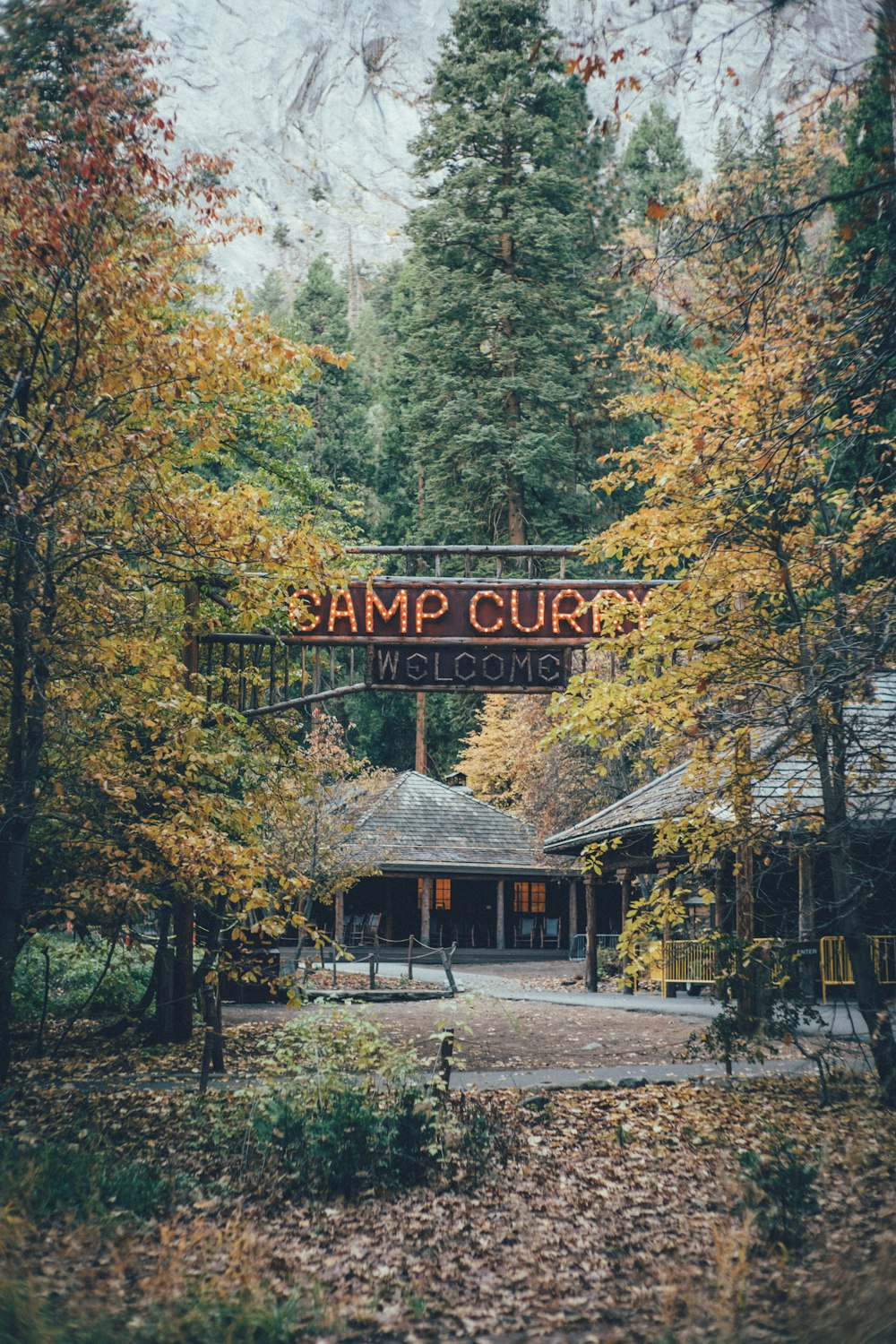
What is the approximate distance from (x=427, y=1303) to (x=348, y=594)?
29.9 feet

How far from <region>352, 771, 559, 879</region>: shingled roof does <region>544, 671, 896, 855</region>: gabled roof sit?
9245 mm

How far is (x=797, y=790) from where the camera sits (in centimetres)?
1127

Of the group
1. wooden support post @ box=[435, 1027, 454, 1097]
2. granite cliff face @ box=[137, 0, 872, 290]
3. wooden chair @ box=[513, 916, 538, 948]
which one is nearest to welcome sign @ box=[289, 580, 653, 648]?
wooden support post @ box=[435, 1027, 454, 1097]

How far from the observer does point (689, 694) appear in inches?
415

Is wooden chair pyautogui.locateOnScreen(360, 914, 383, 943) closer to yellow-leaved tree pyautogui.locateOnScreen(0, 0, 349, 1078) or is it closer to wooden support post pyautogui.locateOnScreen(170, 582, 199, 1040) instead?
wooden support post pyautogui.locateOnScreen(170, 582, 199, 1040)

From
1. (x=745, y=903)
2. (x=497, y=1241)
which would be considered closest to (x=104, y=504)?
(x=497, y=1241)

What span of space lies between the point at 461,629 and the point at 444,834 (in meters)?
23.9

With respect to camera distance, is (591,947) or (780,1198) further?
(591,947)

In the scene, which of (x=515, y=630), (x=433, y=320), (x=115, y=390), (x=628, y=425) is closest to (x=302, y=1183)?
(x=115, y=390)

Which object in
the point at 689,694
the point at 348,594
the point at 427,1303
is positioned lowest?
the point at 427,1303

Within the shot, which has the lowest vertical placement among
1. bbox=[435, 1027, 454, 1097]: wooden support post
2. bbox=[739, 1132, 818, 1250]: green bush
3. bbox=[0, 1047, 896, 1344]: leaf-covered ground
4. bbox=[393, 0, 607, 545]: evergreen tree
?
bbox=[0, 1047, 896, 1344]: leaf-covered ground

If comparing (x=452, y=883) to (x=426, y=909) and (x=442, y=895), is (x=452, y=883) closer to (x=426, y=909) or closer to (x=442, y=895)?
(x=442, y=895)

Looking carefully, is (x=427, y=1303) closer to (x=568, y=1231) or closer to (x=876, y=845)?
(x=568, y=1231)

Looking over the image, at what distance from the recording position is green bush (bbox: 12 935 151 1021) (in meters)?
16.1
